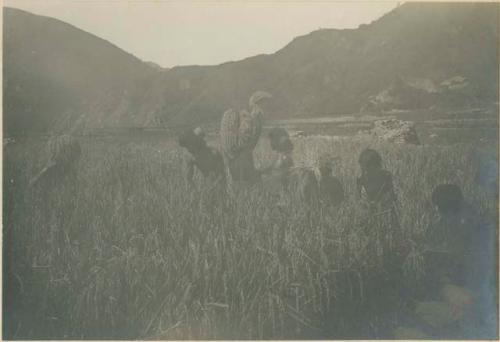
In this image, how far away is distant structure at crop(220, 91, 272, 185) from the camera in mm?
3742

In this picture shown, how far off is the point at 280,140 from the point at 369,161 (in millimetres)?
709

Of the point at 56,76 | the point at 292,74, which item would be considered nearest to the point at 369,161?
the point at 292,74

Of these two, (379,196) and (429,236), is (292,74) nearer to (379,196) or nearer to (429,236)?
(379,196)

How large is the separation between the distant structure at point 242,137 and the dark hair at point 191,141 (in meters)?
0.17

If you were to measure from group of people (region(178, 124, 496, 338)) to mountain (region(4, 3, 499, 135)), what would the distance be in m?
0.36

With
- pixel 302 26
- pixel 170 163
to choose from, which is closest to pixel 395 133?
pixel 302 26

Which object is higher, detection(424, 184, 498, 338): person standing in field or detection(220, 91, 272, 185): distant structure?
detection(220, 91, 272, 185): distant structure

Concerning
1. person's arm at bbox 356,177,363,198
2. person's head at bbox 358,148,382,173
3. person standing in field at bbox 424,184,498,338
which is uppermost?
person's head at bbox 358,148,382,173

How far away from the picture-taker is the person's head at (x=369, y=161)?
3703 millimetres

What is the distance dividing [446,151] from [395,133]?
1.40 feet

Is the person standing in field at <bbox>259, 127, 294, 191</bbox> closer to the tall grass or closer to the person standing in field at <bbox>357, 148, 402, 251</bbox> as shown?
the tall grass

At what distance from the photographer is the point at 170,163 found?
377 centimetres

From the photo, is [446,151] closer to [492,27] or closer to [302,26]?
[492,27]

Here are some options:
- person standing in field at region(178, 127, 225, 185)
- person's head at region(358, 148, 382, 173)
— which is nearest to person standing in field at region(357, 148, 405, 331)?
person's head at region(358, 148, 382, 173)
